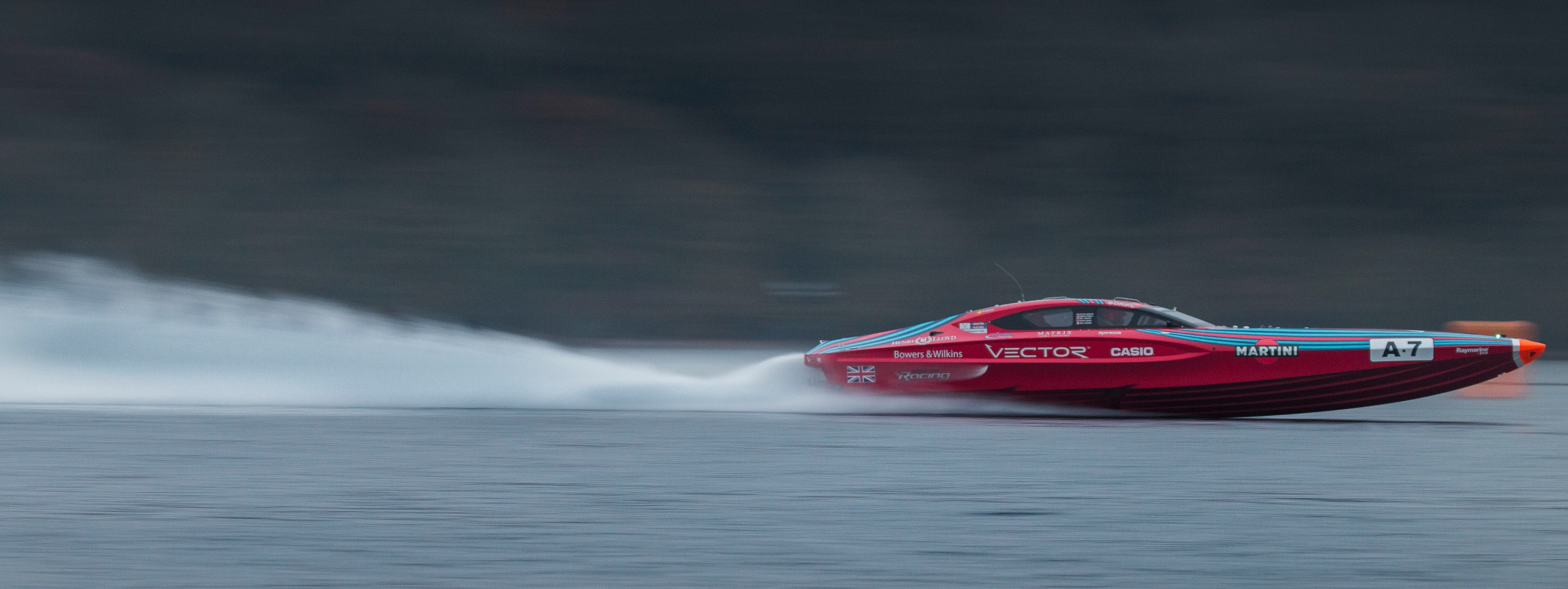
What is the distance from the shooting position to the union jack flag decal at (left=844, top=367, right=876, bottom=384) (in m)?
11.6

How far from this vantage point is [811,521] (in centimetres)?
649

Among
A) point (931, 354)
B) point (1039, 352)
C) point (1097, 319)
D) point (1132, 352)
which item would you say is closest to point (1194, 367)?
point (1132, 352)

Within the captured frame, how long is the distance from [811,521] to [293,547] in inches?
95.4

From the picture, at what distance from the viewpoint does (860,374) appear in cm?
1165

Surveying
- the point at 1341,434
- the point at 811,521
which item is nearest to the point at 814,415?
the point at 1341,434

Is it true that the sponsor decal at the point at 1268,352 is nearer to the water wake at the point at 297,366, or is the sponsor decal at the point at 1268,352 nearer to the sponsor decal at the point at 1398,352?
the sponsor decal at the point at 1398,352

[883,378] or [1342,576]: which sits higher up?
[883,378]

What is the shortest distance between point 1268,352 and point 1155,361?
91 centimetres

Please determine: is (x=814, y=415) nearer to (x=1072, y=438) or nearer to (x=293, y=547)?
(x=1072, y=438)

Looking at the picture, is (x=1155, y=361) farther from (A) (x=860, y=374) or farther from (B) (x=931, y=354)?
(A) (x=860, y=374)

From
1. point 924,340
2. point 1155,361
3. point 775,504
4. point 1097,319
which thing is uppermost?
point 1097,319

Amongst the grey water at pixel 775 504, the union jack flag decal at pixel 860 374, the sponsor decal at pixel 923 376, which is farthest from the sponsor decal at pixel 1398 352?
the union jack flag decal at pixel 860 374

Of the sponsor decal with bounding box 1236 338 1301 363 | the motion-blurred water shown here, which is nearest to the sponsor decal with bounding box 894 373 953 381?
the motion-blurred water

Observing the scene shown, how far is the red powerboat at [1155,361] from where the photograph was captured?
1081 centimetres
